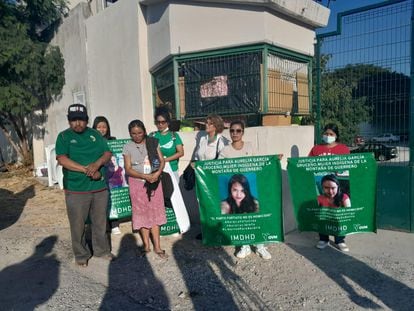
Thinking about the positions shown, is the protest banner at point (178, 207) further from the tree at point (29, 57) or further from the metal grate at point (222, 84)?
the tree at point (29, 57)

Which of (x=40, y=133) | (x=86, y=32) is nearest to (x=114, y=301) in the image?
(x=86, y=32)

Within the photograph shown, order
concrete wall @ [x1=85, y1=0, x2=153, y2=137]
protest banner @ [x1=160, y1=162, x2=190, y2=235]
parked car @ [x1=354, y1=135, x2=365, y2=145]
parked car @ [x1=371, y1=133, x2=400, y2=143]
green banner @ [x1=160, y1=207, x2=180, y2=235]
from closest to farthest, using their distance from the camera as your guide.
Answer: protest banner @ [x1=160, y1=162, x2=190, y2=235], green banner @ [x1=160, y1=207, x2=180, y2=235], parked car @ [x1=371, y1=133, x2=400, y2=143], parked car @ [x1=354, y1=135, x2=365, y2=145], concrete wall @ [x1=85, y1=0, x2=153, y2=137]

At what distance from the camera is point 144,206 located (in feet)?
14.5

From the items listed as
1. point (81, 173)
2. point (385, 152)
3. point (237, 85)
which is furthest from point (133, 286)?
point (385, 152)

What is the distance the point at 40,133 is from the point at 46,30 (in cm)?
339

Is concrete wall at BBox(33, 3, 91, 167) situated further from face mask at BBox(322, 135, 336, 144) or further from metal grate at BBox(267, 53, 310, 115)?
face mask at BBox(322, 135, 336, 144)

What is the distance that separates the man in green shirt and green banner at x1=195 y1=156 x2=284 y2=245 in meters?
1.33

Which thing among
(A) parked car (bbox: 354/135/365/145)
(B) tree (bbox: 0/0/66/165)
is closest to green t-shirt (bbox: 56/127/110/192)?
(A) parked car (bbox: 354/135/365/145)

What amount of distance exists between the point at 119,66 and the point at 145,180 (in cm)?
418

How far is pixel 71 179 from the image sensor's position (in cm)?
416

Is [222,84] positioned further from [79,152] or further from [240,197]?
[79,152]

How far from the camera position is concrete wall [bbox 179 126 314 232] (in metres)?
5.19

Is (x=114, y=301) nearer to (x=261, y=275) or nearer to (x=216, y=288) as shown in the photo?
(x=216, y=288)

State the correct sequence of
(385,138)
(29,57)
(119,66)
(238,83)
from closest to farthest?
(385,138)
(238,83)
(119,66)
(29,57)
